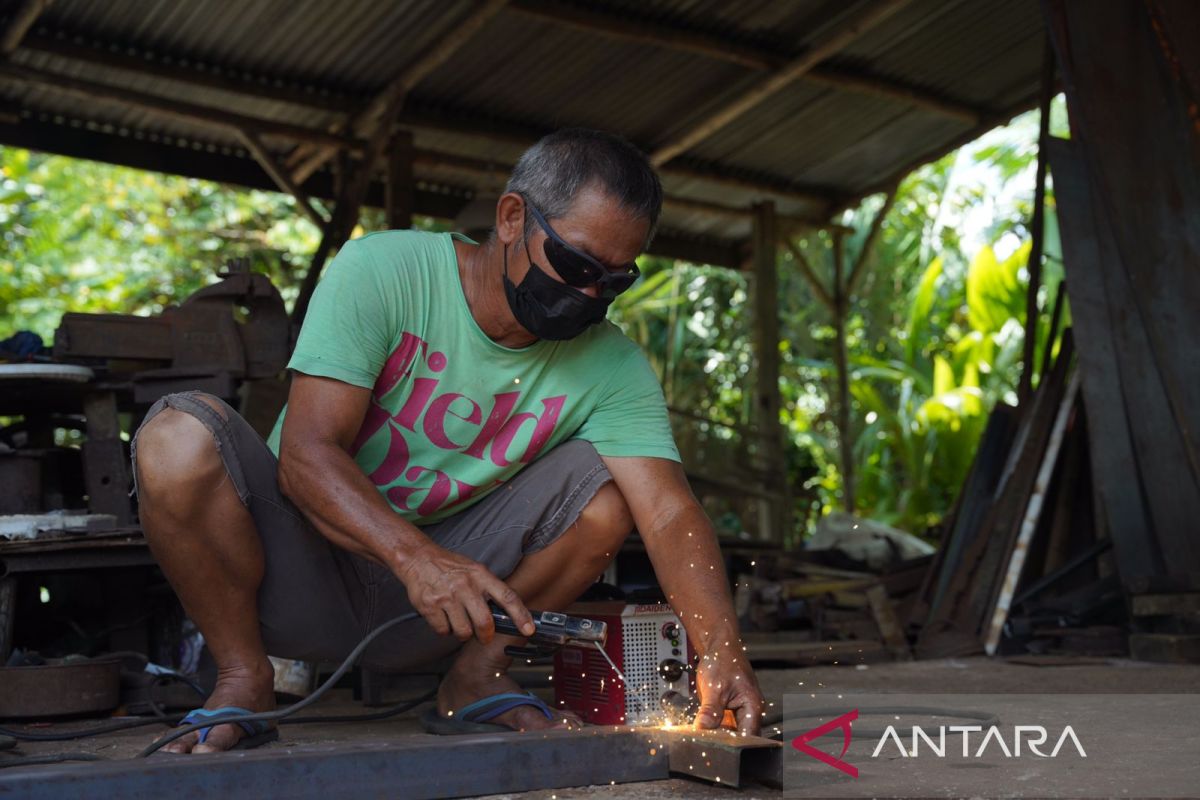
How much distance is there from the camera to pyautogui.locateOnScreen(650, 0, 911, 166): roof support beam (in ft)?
19.8

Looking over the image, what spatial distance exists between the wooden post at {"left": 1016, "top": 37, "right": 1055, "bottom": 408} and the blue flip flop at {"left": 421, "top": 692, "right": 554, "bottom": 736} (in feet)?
10.7

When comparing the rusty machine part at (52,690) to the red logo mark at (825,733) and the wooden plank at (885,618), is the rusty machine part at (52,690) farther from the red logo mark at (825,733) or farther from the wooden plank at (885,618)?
the wooden plank at (885,618)

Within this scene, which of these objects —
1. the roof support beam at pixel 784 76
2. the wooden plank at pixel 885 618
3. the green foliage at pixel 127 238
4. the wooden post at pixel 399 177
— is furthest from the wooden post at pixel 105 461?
the green foliage at pixel 127 238

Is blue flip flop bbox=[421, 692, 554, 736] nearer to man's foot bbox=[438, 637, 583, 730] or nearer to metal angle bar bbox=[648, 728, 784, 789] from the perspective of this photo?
man's foot bbox=[438, 637, 583, 730]

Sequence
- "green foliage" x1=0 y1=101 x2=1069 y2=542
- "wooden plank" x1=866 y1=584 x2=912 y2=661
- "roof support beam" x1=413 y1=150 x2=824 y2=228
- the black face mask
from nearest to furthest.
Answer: the black face mask, "wooden plank" x1=866 y1=584 x2=912 y2=661, "roof support beam" x1=413 y1=150 x2=824 y2=228, "green foliage" x1=0 y1=101 x2=1069 y2=542

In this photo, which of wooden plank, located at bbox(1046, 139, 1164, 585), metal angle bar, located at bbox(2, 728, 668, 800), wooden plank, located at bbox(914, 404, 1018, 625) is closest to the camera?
metal angle bar, located at bbox(2, 728, 668, 800)

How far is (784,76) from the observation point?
259 inches

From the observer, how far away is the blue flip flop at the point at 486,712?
7.96ft

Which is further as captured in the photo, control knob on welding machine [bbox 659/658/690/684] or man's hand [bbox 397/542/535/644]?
control knob on welding machine [bbox 659/658/690/684]

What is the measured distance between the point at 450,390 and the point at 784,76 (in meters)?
4.62

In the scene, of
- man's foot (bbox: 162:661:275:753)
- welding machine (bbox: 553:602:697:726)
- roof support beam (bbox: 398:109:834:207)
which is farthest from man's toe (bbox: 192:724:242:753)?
roof support beam (bbox: 398:109:834:207)

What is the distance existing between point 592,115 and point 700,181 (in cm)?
125

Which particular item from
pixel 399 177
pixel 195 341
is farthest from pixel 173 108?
pixel 195 341

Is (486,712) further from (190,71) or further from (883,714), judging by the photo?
(190,71)
